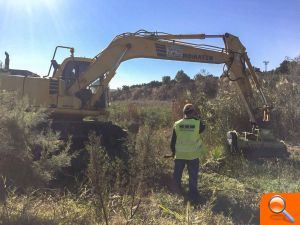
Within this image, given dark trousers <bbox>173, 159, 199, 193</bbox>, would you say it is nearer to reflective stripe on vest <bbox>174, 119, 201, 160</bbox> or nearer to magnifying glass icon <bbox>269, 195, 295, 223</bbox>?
reflective stripe on vest <bbox>174, 119, 201, 160</bbox>

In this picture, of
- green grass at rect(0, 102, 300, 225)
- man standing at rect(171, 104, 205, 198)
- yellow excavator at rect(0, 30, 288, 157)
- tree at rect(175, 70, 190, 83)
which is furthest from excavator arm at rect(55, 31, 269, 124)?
tree at rect(175, 70, 190, 83)

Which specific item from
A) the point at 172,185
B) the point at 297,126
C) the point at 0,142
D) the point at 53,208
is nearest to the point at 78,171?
the point at 172,185

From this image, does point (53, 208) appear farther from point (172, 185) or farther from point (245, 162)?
point (245, 162)

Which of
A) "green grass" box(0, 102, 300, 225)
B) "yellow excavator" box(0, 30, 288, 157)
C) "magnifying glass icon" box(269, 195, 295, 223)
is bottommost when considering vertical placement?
"green grass" box(0, 102, 300, 225)

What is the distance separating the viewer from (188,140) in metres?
8.06

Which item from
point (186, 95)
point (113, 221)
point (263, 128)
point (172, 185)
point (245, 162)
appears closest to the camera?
point (113, 221)

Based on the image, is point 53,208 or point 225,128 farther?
point 225,128

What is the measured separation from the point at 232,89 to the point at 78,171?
8.78 metres

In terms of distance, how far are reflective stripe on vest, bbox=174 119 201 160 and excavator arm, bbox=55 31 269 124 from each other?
4.57 meters

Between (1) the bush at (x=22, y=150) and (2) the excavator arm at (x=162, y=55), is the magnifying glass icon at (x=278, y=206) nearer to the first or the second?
(1) the bush at (x=22, y=150)

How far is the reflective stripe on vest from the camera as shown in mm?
8039

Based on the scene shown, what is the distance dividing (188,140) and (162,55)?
4.74 meters

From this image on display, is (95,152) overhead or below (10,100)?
below

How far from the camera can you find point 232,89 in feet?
55.4
